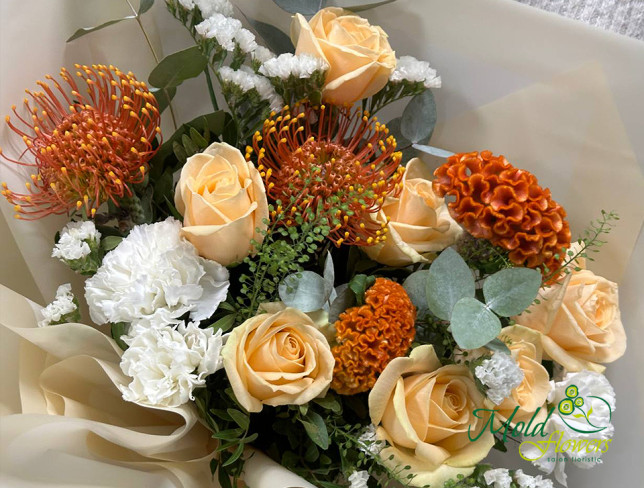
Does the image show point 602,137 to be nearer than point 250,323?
No

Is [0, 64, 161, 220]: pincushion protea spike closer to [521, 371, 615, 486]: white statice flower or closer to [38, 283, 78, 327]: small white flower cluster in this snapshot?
[38, 283, 78, 327]: small white flower cluster

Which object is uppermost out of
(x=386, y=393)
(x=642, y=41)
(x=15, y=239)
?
(x=642, y=41)

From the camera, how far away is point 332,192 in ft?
2.07

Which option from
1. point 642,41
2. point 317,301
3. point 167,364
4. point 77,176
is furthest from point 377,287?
point 642,41

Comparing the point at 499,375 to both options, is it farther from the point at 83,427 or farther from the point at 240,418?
the point at 83,427

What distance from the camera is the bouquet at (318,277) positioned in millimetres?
571

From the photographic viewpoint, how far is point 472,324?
1.86 feet

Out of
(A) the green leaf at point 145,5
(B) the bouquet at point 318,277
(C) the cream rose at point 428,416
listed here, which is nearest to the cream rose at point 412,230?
(B) the bouquet at point 318,277

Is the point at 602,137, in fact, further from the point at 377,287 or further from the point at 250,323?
the point at 250,323

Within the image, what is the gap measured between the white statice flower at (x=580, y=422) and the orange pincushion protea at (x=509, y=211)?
14 centimetres

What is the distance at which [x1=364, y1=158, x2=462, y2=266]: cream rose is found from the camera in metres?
0.65

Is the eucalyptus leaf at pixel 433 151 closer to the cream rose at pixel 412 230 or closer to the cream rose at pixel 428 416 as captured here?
the cream rose at pixel 412 230

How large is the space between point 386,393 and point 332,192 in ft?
0.69

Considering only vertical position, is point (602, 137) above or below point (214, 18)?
below
